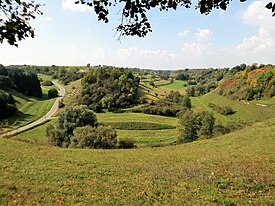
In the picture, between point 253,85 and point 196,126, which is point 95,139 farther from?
point 253,85

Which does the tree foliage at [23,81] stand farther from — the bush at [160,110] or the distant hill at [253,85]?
the distant hill at [253,85]

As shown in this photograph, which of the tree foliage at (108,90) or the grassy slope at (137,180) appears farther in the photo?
the tree foliage at (108,90)

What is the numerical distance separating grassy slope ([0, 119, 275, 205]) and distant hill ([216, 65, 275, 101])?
8018cm

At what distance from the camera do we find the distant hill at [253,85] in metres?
90.4

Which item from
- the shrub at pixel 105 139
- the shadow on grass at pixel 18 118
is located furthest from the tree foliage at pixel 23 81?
the shrub at pixel 105 139

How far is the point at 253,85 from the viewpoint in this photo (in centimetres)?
9519

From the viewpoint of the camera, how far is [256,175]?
11789 mm

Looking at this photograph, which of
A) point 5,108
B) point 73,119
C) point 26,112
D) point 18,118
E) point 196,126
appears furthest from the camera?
point 26,112

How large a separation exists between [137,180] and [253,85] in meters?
95.3

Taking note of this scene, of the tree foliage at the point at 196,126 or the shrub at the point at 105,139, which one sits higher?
the shrub at the point at 105,139

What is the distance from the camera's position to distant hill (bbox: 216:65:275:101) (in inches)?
3561

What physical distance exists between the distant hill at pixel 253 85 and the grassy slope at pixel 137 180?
80.2m

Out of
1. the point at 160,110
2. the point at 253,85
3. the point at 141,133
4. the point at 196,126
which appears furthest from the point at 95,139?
the point at 253,85

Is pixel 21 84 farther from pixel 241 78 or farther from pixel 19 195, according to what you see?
pixel 19 195
